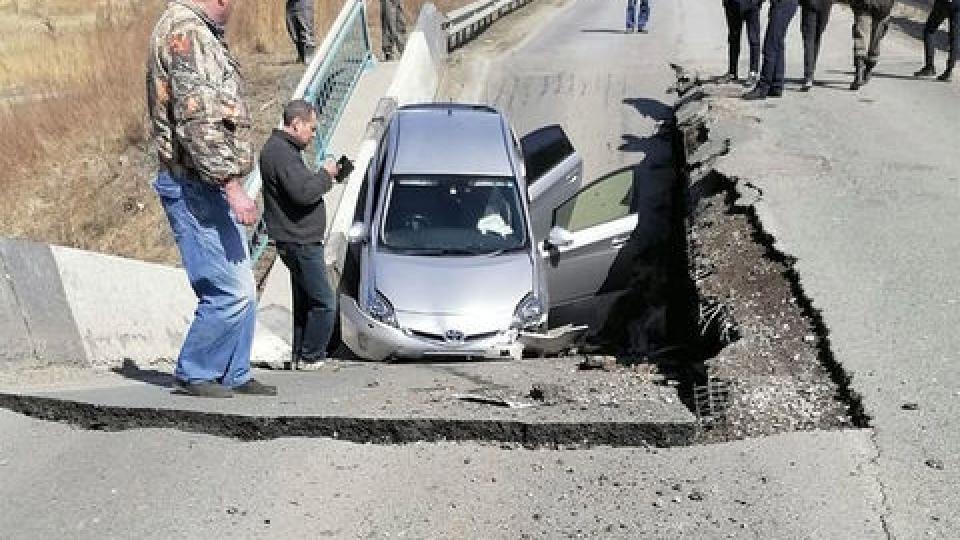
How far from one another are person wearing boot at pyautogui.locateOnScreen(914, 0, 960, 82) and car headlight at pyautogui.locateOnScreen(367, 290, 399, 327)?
1078 centimetres

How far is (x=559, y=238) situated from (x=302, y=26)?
8829mm

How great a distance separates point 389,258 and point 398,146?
1.83m

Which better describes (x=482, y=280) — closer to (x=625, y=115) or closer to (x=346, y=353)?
(x=346, y=353)

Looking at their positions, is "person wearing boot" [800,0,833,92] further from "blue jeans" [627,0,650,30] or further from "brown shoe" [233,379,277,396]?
"brown shoe" [233,379,277,396]

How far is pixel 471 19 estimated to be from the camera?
2373 cm

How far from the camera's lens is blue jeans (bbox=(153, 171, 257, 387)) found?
514 centimetres

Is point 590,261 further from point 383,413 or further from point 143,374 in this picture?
point 383,413

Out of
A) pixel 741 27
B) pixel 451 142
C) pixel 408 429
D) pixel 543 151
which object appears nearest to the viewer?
pixel 408 429

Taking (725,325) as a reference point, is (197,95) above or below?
above

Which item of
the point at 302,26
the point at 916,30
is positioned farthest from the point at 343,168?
the point at 916,30

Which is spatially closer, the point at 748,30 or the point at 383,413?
the point at 383,413

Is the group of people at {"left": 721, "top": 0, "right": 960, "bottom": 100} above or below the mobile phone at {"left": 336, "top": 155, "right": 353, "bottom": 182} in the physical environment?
below

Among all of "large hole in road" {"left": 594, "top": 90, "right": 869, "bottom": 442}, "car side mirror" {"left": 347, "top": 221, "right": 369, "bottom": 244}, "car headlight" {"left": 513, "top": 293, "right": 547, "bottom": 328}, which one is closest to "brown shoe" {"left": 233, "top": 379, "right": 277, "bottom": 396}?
"large hole in road" {"left": 594, "top": 90, "right": 869, "bottom": 442}

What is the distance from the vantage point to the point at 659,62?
816 inches
